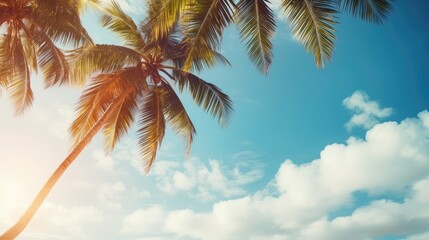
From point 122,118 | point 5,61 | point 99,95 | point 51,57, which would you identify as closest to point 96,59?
point 99,95

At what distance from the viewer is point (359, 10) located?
6.51 meters

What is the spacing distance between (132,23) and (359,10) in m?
7.49

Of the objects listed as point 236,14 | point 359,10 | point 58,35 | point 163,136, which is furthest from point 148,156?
point 359,10

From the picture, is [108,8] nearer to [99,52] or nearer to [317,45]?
[99,52]

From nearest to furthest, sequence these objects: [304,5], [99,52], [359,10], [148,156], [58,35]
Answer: [359,10], [304,5], [99,52], [58,35], [148,156]

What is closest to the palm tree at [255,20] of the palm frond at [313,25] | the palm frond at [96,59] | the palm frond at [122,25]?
the palm frond at [313,25]

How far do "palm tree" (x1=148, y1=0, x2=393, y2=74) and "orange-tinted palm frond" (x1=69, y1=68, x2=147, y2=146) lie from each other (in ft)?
7.57

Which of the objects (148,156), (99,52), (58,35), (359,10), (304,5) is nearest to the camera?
(359,10)

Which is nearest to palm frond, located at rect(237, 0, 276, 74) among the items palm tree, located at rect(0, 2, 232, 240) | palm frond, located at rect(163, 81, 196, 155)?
palm tree, located at rect(0, 2, 232, 240)

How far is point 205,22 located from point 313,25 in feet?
7.86

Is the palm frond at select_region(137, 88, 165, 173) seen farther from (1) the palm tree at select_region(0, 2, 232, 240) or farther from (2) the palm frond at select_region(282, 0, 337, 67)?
(2) the palm frond at select_region(282, 0, 337, 67)

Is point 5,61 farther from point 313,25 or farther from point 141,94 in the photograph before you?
point 313,25

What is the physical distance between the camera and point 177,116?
11359mm

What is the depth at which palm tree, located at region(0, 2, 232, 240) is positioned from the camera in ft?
30.7
